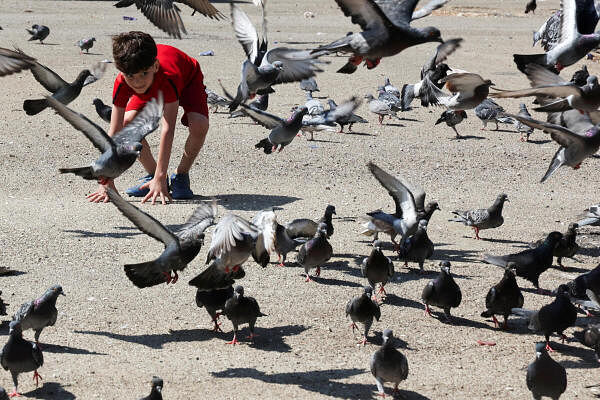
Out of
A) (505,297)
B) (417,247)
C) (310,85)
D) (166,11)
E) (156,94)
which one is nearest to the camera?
(505,297)

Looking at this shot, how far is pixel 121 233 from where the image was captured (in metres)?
8.05

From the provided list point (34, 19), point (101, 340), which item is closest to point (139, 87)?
point (101, 340)

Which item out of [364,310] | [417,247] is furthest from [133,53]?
[364,310]

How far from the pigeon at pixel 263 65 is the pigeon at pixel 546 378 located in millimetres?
3580

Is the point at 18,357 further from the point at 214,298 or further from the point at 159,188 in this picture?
the point at 159,188

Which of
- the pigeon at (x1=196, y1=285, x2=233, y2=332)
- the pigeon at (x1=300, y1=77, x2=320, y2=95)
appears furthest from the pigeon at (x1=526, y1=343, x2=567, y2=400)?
the pigeon at (x1=300, y1=77, x2=320, y2=95)

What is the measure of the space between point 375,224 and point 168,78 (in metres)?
2.57

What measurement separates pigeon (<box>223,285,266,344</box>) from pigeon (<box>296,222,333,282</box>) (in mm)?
1218

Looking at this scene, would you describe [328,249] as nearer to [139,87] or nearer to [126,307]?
[126,307]

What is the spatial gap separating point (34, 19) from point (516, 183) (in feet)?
55.5

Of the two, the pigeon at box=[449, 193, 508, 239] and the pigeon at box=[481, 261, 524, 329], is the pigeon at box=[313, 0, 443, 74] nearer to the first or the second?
the pigeon at box=[481, 261, 524, 329]

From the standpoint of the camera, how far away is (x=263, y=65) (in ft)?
26.4

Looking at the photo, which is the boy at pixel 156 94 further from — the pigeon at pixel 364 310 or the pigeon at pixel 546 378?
the pigeon at pixel 546 378

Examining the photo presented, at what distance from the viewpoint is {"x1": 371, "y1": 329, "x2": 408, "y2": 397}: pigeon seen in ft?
16.8
